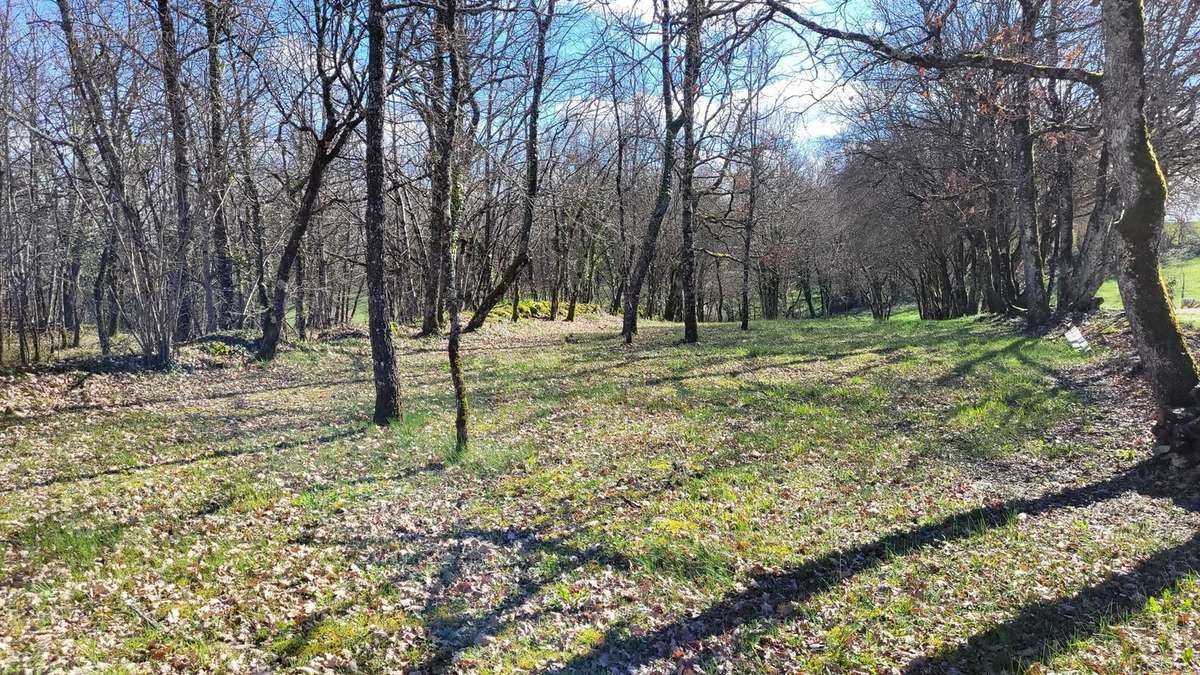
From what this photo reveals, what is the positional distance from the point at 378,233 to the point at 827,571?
828cm

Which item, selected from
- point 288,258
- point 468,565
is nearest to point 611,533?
point 468,565

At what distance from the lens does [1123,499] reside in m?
6.59

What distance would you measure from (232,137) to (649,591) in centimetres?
1865

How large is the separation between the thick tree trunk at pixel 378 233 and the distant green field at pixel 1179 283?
3904cm

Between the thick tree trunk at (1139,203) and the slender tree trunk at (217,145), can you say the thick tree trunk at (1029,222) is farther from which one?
the slender tree trunk at (217,145)

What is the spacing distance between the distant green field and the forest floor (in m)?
33.6

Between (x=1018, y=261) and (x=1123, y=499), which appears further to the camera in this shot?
(x=1018, y=261)

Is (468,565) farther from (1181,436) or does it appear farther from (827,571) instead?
(1181,436)

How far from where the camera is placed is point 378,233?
399 inches

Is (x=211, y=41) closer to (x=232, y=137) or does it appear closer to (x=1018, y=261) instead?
(x=232, y=137)

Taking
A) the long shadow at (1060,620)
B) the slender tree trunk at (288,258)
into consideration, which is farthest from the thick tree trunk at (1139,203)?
the slender tree trunk at (288,258)

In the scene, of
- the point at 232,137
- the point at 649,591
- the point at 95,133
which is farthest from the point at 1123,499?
the point at 232,137

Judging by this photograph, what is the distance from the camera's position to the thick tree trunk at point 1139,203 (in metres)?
7.15

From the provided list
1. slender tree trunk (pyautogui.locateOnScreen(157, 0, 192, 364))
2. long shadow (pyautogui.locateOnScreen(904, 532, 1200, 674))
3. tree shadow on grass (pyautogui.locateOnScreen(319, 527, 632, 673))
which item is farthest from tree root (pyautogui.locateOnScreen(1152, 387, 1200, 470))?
slender tree trunk (pyautogui.locateOnScreen(157, 0, 192, 364))
